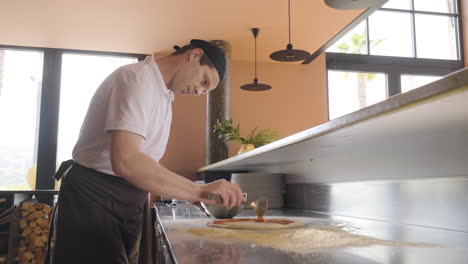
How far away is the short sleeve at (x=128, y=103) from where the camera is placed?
1.28 m

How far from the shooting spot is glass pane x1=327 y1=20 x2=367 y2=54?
5699 mm

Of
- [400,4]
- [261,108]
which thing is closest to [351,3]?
[261,108]

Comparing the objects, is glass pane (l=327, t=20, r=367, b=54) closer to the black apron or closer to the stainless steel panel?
the stainless steel panel

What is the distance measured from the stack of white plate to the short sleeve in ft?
3.72

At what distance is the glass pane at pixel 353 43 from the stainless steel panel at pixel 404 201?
12.8 feet

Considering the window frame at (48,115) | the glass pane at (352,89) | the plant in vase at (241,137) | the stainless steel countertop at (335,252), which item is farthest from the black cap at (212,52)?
the glass pane at (352,89)

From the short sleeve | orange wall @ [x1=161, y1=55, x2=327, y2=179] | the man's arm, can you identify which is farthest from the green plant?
the man's arm

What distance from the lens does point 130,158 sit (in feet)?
4.10

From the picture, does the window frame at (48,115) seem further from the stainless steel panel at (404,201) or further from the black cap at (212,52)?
the black cap at (212,52)

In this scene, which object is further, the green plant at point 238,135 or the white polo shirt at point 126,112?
the green plant at point 238,135

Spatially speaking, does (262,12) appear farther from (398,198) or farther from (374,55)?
(398,198)

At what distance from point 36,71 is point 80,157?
4097 mm

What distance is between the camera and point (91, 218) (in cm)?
147

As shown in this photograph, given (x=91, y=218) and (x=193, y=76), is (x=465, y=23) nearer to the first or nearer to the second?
(x=193, y=76)
